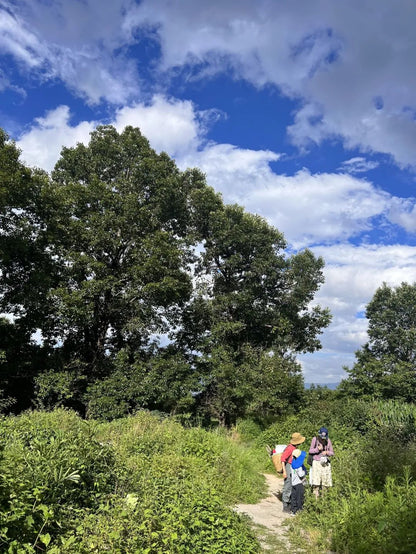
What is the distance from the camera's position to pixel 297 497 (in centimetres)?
765

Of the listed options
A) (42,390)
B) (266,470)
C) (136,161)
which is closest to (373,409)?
(266,470)

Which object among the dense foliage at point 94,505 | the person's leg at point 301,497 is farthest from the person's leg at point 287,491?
the dense foliage at point 94,505

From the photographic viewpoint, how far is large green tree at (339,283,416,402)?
2669cm

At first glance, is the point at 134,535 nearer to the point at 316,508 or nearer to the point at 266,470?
the point at 316,508

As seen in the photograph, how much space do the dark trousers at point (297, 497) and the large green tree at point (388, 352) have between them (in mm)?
20629

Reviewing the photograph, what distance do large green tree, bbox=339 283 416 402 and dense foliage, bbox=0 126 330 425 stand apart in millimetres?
7369

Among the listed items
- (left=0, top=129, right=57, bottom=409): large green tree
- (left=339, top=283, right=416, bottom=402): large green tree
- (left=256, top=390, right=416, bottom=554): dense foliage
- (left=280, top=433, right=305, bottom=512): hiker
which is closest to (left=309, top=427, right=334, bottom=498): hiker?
(left=256, top=390, right=416, bottom=554): dense foliage

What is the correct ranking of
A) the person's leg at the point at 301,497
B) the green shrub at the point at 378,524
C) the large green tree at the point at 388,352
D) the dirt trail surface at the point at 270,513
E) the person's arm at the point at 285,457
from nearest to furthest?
the green shrub at the point at 378,524 < the dirt trail surface at the point at 270,513 < the person's leg at the point at 301,497 < the person's arm at the point at 285,457 < the large green tree at the point at 388,352

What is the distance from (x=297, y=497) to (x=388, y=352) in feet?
84.8

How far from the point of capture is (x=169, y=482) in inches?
253

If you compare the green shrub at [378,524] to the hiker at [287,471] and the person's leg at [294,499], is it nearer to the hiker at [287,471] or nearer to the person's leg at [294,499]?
the person's leg at [294,499]

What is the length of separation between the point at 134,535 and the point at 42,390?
13337 millimetres

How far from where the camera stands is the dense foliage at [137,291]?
1628 cm

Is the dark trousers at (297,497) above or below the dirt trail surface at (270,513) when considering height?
above
